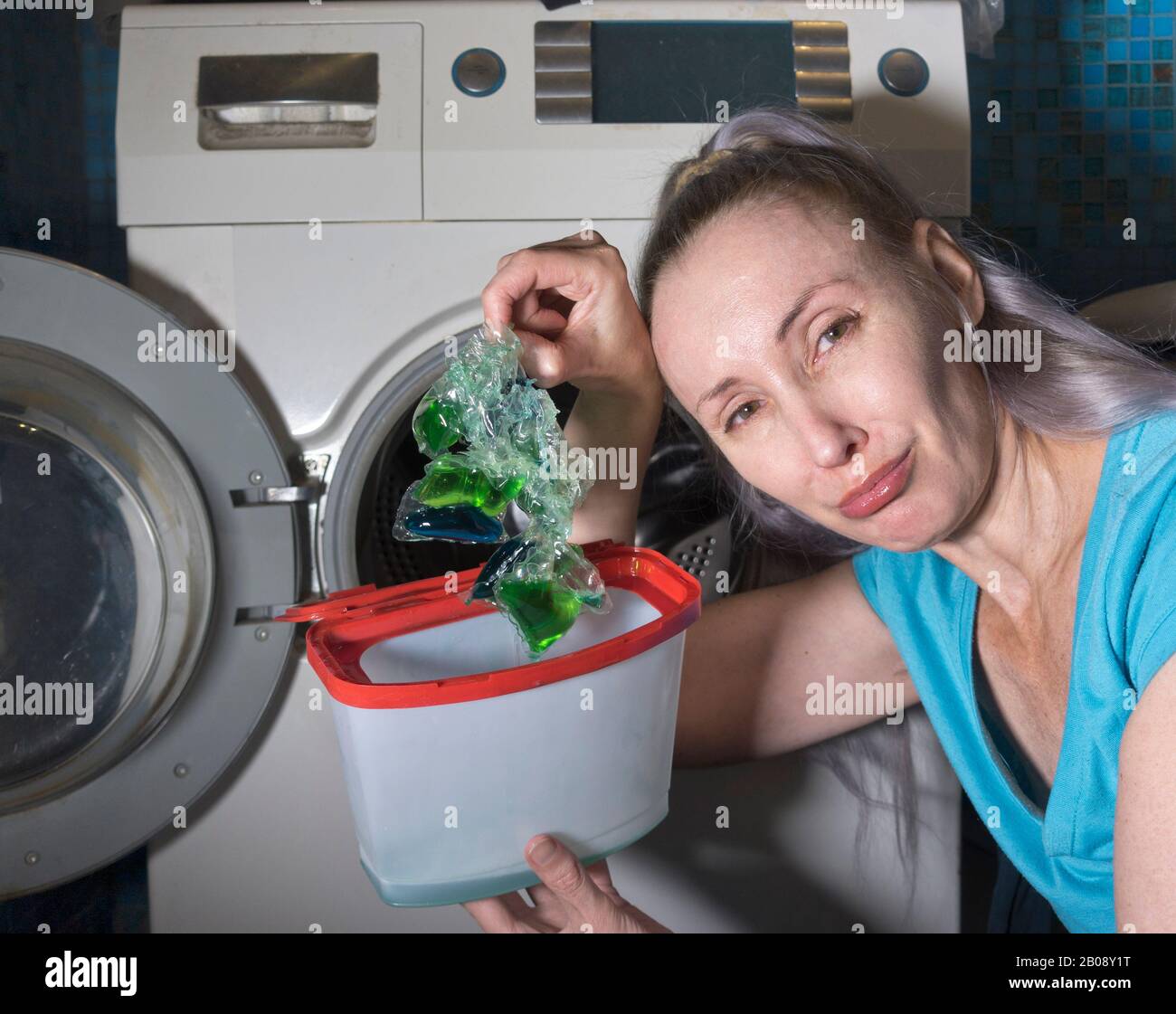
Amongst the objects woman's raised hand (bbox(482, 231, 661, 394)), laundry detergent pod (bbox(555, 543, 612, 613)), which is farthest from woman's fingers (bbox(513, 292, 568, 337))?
laundry detergent pod (bbox(555, 543, 612, 613))

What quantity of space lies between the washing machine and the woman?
0.16 meters

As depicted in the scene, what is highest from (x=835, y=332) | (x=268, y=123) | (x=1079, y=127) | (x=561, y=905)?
(x=1079, y=127)

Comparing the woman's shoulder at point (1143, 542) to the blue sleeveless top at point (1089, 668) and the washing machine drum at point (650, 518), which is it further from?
the washing machine drum at point (650, 518)

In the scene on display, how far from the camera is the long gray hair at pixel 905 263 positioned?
838 millimetres

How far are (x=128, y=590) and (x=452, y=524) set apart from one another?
0.51 meters

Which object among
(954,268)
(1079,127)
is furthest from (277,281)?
(1079,127)

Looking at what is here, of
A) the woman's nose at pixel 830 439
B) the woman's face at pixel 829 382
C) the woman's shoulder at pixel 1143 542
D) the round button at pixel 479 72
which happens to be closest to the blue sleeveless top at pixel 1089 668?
the woman's shoulder at pixel 1143 542

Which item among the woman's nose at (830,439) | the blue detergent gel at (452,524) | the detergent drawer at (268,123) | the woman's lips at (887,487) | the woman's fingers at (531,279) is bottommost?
the blue detergent gel at (452,524)

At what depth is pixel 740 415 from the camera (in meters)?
0.84

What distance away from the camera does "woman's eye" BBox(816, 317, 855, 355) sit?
2.58 ft

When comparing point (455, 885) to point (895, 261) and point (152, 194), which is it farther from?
point (152, 194)

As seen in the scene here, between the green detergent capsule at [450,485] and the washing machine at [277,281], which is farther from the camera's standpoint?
the washing machine at [277,281]

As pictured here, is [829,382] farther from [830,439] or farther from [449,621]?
[449,621]

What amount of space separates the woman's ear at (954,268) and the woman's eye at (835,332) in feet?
0.48
